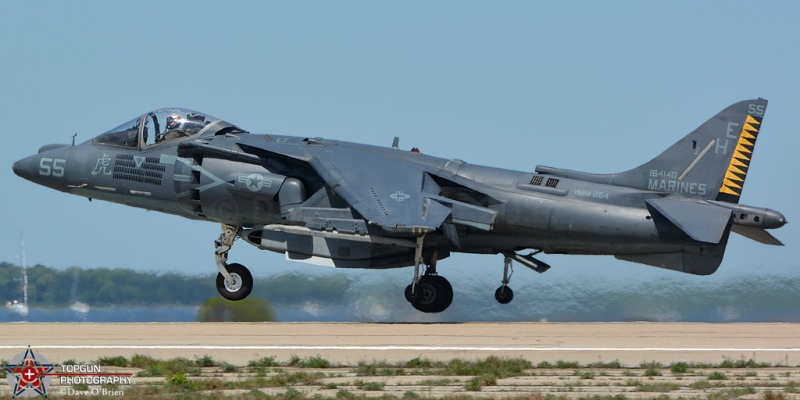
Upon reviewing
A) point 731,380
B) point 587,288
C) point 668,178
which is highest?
point 668,178

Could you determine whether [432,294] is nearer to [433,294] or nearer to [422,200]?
[433,294]

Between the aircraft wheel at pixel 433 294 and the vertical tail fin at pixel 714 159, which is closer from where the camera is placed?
the vertical tail fin at pixel 714 159

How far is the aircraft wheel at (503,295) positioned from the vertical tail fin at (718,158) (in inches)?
128

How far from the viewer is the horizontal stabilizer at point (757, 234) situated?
19.8 metres

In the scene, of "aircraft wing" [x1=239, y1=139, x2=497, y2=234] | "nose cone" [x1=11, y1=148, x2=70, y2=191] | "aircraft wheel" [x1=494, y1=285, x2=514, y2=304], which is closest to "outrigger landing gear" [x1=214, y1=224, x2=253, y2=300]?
"aircraft wing" [x1=239, y1=139, x2=497, y2=234]

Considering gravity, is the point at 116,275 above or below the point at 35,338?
above

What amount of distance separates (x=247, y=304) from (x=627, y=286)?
764 cm

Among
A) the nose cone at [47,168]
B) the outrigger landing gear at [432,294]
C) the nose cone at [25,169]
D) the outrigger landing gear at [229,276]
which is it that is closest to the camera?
the outrigger landing gear at [432,294]

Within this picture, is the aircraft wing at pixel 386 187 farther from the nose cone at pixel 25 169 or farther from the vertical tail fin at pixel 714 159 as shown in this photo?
the nose cone at pixel 25 169

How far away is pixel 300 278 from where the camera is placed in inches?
934

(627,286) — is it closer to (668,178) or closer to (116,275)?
(668,178)

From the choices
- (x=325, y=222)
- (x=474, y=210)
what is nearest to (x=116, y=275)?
(x=325, y=222)

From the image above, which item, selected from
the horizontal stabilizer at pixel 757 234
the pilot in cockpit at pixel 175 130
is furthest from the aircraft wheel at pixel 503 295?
the pilot in cockpit at pixel 175 130

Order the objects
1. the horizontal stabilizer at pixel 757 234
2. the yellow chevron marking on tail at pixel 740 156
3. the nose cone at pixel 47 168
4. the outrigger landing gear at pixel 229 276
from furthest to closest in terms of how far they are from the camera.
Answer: the nose cone at pixel 47 168 < the outrigger landing gear at pixel 229 276 < the yellow chevron marking on tail at pixel 740 156 < the horizontal stabilizer at pixel 757 234
